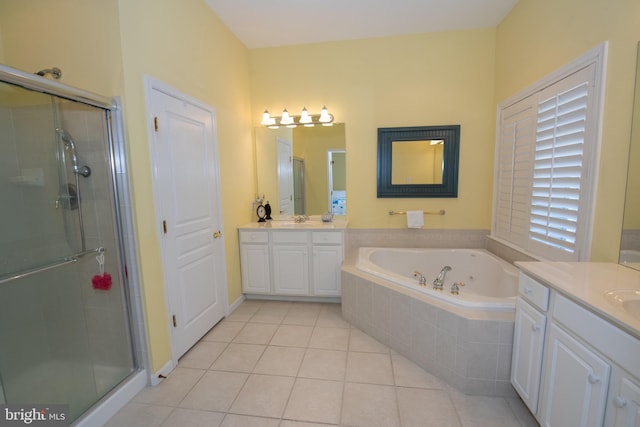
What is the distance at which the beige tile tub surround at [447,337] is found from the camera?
1715 millimetres

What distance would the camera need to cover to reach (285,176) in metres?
3.52

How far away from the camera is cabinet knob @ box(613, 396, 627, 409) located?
94cm

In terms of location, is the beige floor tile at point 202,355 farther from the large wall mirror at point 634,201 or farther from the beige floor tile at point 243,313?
the large wall mirror at point 634,201

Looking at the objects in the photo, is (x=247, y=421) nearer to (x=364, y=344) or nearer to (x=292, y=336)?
(x=292, y=336)

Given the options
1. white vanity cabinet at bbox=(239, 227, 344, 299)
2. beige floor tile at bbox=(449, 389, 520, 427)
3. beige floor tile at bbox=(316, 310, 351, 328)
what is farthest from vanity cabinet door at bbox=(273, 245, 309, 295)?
beige floor tile at bbox=(449, 389, 520, 427)

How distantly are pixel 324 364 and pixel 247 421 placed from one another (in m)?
0.66

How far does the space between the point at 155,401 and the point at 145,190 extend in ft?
4.39

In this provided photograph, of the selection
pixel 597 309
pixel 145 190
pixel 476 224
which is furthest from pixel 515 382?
pixel 145 190

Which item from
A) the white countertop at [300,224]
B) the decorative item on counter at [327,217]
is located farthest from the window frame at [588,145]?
the decorative item on counter at [327,217]

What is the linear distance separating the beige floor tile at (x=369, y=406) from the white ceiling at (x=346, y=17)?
309 centimetres

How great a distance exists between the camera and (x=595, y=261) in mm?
1669

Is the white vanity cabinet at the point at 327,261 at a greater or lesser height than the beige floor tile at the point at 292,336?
greater

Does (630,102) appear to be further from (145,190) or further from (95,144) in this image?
(95,144)

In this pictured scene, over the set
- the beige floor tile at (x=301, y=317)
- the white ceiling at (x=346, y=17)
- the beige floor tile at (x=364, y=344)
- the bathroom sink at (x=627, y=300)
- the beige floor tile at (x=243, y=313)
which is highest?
the white ceiling at (x=346, y=17)
